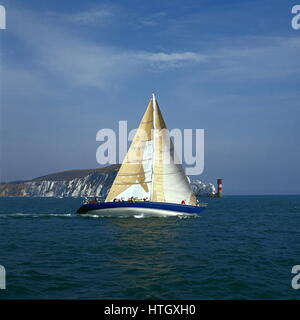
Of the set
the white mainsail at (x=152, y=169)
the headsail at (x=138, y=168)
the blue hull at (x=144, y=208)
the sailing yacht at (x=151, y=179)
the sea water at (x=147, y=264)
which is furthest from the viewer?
the headsail at (x=138, y=168)

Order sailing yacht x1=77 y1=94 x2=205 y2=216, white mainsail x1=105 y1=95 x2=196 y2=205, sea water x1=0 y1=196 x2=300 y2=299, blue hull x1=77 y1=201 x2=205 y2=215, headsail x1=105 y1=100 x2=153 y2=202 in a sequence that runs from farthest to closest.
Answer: headsail x1=105 y1=100 x2=153 y2=202
white mainsail x1=105 y1=95 x2=196 y2=205
sailing yacht x1=77 y1=94 x2=205 y2=216
blue hull x1=77 y1=201 x2=205 y2=215
sea water x1=0 y1=196 x2=300 y2=299

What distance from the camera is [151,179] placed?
156ft

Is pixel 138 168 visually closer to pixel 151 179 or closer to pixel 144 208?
pixel 151 179

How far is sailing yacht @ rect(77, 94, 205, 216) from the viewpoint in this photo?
47094 mm

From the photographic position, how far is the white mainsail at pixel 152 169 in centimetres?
4759

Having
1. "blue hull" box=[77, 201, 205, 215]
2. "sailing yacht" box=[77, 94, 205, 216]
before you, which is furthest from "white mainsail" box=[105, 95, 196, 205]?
"blue hull" box=[77, 201, 205, 215]

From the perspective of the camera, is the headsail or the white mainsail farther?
the headsail

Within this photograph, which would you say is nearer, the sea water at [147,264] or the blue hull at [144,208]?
the sea water at [147,264]

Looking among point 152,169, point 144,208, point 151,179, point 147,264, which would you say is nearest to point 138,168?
point 152,169

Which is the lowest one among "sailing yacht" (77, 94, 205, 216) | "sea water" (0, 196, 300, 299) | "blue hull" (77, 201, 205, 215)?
"sea water" (0, 196, 300, 299)

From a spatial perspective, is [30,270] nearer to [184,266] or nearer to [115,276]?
[115,276]

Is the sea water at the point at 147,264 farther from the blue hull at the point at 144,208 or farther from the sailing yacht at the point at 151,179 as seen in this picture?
the sailing yacht at the point at 151,179

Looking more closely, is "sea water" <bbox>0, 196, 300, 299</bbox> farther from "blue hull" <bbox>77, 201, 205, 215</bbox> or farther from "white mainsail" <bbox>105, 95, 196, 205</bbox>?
"white mainsail" <bbox>105, 95, 196, 205</bbox>

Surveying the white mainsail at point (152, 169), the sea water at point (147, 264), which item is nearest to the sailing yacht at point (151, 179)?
the white mainsail at point (152, 169)
